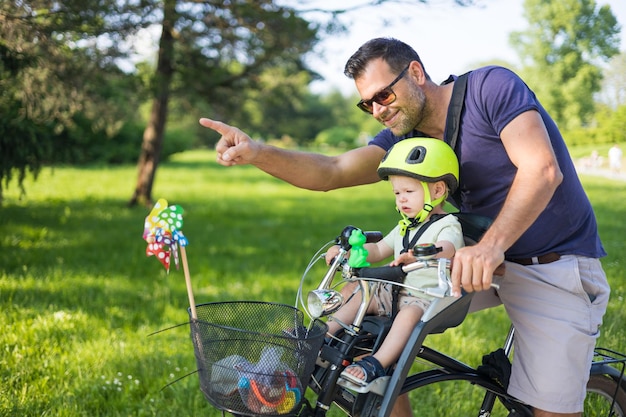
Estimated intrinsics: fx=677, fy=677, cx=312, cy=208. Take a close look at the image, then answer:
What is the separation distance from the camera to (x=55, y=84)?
28.3ft

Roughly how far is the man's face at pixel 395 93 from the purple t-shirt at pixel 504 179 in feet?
0.71

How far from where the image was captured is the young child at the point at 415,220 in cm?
255

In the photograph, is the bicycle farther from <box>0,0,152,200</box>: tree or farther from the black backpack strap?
<box>0,0,152,200</box>: tree

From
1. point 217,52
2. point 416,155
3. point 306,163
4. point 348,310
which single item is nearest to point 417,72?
point 416,155

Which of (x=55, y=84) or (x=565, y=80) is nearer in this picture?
(x=565, y=80)

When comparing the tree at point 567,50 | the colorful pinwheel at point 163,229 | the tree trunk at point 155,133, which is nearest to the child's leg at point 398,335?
the colorful pinwheel at point 163,229

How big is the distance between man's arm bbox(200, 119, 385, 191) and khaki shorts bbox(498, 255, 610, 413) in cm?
90

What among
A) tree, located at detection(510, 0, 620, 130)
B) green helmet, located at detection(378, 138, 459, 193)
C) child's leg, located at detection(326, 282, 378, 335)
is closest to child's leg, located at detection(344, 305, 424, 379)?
child's leg, located at detection(326, 282, 378, 335)

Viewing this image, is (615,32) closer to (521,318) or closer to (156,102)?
(521,318)

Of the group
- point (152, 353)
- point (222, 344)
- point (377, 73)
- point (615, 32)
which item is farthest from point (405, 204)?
point (615, 32)

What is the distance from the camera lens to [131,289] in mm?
6871

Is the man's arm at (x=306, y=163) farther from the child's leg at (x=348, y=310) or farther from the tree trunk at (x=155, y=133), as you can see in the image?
the tree trunk at (x=155, y=133)

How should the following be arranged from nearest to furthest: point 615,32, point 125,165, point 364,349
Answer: point 364,349, point 615,32, point 125,165

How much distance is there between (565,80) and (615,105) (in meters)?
1.33
